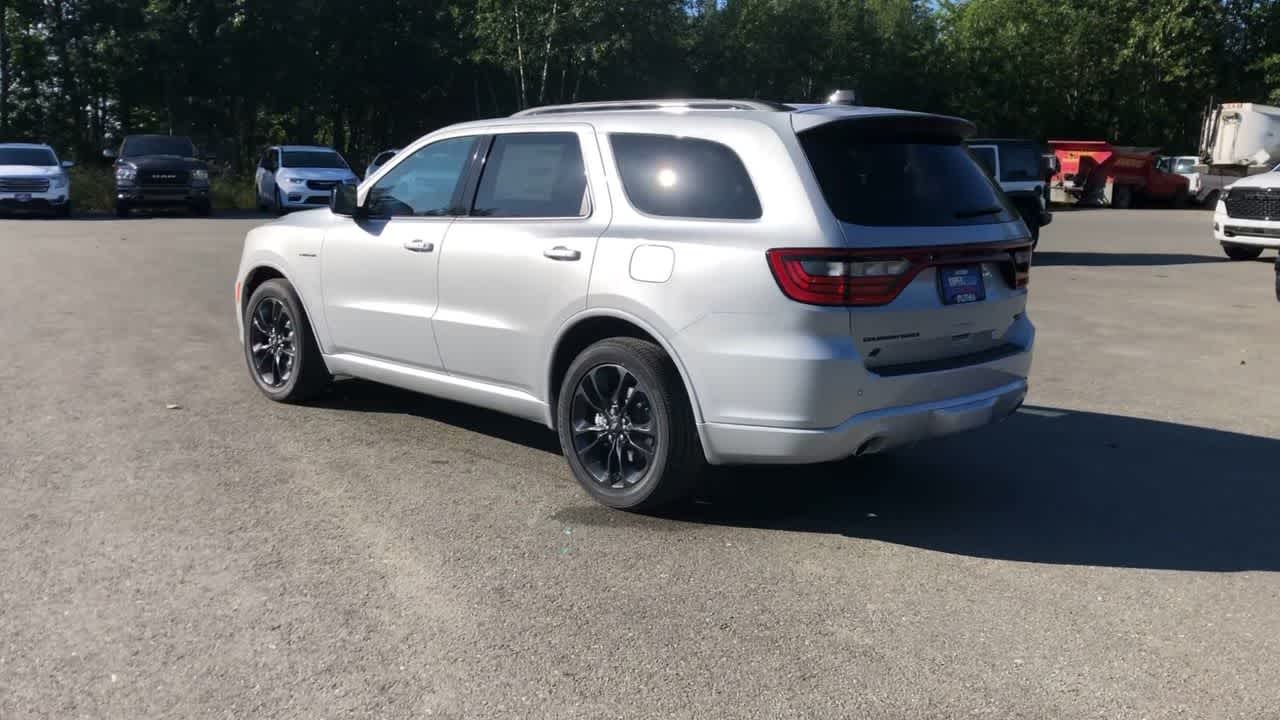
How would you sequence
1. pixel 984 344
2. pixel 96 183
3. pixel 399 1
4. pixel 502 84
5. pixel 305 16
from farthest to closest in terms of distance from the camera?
pixel 502 84, pixel 399 1, pixel 305 16, pixel 96 183, pixel 984 344

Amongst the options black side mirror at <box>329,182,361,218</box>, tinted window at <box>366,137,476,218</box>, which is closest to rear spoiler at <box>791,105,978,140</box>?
tinted window at <box>366,137,476,218</box>

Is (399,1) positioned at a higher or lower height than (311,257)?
higher

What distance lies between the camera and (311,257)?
708 centimetres

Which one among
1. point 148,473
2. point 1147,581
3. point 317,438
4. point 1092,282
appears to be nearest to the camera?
point 1147,581

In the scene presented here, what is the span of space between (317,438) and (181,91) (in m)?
39.5

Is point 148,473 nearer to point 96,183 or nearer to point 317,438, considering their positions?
point 317,438

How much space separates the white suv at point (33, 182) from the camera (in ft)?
85.9

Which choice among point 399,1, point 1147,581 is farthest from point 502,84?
point 1147,581

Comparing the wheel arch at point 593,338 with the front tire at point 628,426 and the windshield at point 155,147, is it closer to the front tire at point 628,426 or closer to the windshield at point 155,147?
the front tire at point 628,426

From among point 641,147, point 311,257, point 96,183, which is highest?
point 641,147

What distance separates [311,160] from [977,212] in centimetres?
2566

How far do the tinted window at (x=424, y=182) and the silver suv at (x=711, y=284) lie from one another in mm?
17

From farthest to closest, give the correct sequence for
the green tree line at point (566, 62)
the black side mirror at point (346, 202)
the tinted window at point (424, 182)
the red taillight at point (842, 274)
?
the green tree line at point (566, 62)
the black side mirror at point (346, 202)
the tinted window at point (424, 182)
the red taillight at point (842, 274)

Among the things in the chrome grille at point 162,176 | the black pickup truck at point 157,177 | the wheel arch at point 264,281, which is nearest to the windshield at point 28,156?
the black pickup truck at point 157,177
